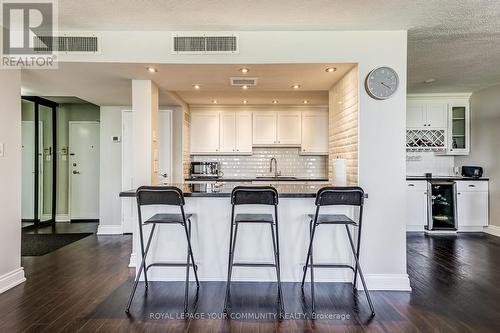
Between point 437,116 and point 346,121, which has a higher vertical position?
point 437,116

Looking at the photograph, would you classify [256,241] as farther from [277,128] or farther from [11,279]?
[277,128]

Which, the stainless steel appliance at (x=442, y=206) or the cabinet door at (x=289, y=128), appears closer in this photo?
the stainless steel appliance at (x=442, y=206)

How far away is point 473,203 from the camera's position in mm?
5172

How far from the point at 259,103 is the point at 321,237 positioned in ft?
10.6

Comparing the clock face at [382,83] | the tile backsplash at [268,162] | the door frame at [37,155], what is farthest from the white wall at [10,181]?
the clock face at [382,83]

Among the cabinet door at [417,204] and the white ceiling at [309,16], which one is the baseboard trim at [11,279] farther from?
the cabinet door at [417,204]

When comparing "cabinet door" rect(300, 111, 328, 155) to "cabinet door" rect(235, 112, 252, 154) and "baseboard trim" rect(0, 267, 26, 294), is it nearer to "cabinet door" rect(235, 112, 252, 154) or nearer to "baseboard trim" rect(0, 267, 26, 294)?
"cabinet door" rect(235, 112, 252, 154)

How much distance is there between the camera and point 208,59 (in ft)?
9.55

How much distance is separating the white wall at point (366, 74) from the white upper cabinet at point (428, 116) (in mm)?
3087

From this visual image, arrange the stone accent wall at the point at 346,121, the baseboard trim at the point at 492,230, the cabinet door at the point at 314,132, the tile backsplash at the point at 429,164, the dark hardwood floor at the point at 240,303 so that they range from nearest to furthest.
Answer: the dark hardwood floor at the point at 240,303 < the stone accent wall at the point at 346,121 < the baseboard trim at the point at 492,230 < the cabinet door at the point at 314,132 < the tile backsplash at the point at 429,164

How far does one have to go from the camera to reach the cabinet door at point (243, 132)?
5.68 m

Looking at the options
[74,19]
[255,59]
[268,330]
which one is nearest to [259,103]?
[255,59]

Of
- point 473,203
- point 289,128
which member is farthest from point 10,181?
point 473,203

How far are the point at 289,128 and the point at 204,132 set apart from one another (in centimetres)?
168
